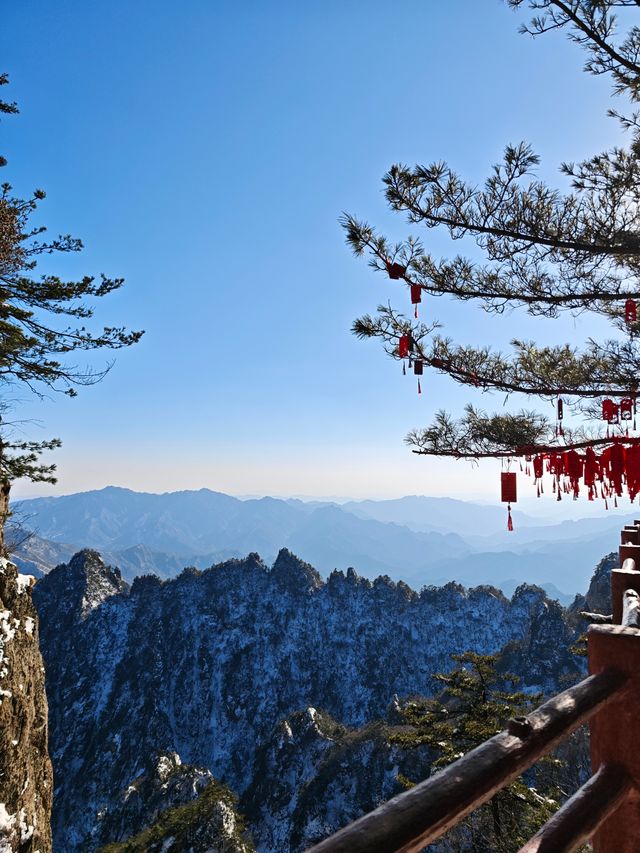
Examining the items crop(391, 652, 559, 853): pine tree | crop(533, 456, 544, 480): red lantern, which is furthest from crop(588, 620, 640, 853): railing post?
crop(391, 652, 559, 853): pine tree

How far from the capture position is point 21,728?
30.4ft

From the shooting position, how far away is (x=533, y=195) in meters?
5.65

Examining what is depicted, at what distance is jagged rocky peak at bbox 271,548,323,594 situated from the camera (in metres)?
80.1

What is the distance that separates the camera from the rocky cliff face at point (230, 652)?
6256cm

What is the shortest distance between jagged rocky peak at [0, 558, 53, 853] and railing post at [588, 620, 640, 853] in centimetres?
1044

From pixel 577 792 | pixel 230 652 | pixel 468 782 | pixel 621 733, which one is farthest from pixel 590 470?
pixel 230 652

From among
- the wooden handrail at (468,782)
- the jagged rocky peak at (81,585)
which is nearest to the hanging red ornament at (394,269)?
the wooden handrail at (468,782)

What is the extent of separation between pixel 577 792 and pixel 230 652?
8279 centimetres

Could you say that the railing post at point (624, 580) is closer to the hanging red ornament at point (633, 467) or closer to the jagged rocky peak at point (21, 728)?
the hanging red ornament at point (633, 467)

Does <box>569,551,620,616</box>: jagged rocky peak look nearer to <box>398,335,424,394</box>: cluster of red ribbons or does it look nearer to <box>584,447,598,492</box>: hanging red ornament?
<box>584,447,598,492</box>: hanging red ornament

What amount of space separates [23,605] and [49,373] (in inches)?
233

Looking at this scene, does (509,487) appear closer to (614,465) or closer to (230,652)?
(614,465)

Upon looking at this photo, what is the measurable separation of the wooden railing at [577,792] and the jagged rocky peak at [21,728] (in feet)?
34.2

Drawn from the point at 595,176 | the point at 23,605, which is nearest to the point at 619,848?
the point at 595,176
